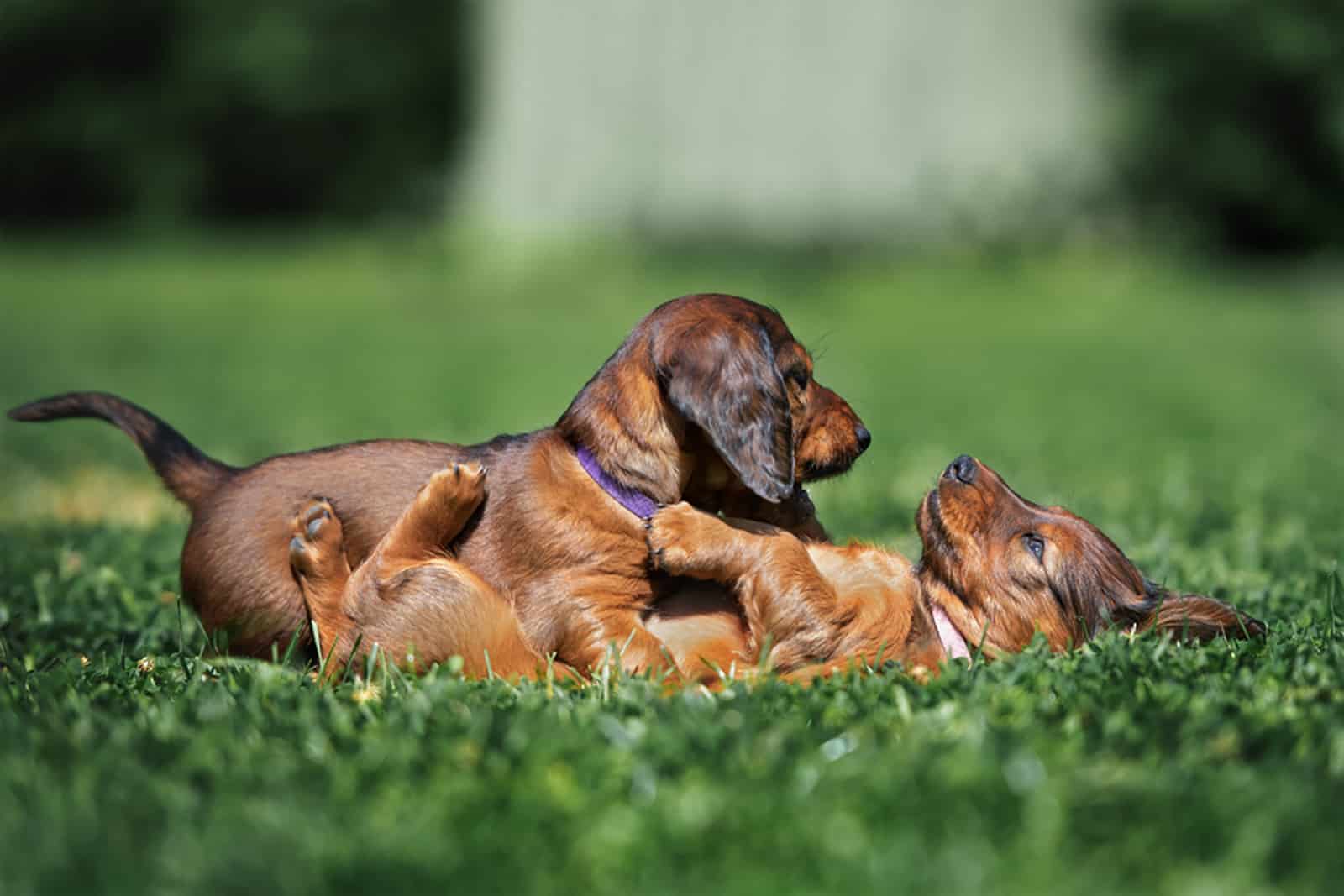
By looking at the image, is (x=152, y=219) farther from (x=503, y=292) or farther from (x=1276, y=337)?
(x=1276, y=337)

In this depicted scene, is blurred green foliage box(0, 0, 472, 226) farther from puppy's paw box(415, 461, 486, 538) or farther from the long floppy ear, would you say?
the long floppy ear

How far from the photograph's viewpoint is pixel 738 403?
383 cm

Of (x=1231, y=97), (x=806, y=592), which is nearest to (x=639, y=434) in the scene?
(x=806, y=592)

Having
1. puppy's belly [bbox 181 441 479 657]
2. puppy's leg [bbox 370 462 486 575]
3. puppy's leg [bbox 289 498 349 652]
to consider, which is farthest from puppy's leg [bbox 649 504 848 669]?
puppy's leg [bbox 289 498 349 652]

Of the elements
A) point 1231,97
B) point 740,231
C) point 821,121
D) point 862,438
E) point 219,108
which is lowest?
point 740,231

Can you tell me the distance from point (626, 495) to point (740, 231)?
15321 mm

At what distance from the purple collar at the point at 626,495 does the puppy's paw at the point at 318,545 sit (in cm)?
69

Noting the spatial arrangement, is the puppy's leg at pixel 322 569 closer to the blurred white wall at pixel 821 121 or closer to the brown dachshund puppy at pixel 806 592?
the brown dachshund puppy at pixel 806 592

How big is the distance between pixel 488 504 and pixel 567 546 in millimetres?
296

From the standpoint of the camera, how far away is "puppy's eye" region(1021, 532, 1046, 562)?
4.16 metres

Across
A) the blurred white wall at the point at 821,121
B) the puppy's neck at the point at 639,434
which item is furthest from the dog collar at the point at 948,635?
the blurred white wall at the point at 821,121

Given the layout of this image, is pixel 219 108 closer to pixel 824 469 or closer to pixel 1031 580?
pixel 824 469

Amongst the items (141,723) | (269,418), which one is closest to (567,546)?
(141,723)

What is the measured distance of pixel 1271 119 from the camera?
26375 millimetres
